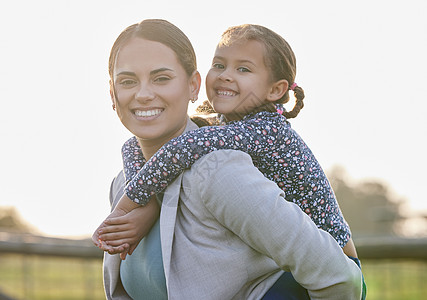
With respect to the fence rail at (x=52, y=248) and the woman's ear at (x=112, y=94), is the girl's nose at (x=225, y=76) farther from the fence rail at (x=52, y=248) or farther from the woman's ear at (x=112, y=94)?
the fence rail at (x=52, y=248)

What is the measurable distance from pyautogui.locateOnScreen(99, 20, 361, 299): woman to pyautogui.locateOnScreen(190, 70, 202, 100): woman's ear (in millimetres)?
33

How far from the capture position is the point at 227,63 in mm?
2283

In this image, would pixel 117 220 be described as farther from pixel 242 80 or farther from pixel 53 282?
pixel 53 282

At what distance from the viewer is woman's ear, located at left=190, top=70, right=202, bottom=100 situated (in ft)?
7.30

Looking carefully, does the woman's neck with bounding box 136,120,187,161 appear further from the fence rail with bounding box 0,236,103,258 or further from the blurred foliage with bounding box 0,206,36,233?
the blurred foliage with bounding box 0,206,36,233

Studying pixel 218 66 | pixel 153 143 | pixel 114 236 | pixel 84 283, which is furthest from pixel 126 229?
pixel 84 283

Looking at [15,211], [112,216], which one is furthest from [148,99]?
[15,211]

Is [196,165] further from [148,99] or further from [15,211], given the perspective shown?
[15,211]

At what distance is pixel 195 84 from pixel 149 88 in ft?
0.77

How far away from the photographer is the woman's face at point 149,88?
6.84ft

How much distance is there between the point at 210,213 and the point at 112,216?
1.17ft

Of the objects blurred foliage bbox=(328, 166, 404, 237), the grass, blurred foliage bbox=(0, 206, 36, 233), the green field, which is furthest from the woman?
blurred foliage bbox=(328, 166, 404, 237)

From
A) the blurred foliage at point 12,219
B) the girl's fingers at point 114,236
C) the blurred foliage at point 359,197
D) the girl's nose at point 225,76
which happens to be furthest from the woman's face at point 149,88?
the blurred foliage at point 359,197

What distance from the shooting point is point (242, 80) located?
2244mm
